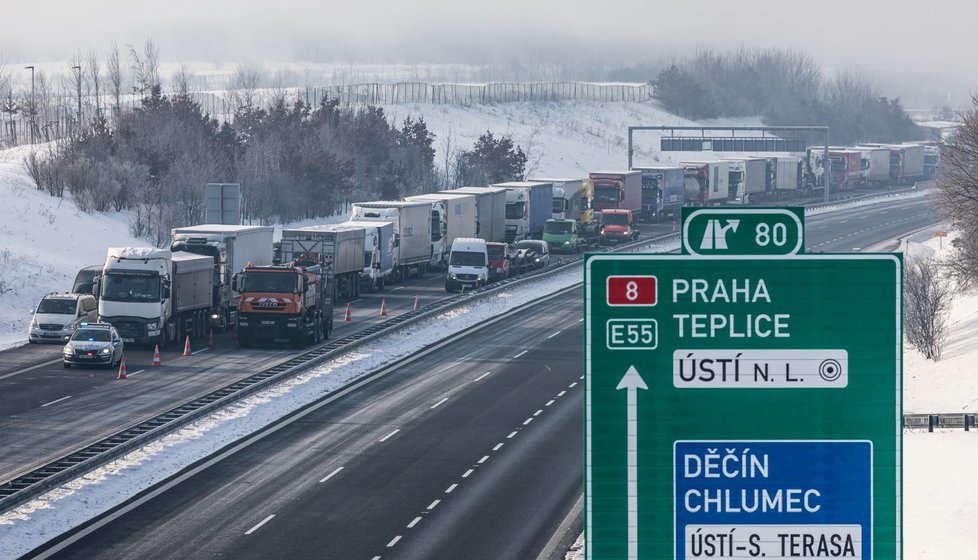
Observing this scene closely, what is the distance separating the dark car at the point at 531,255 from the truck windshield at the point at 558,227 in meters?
7.28

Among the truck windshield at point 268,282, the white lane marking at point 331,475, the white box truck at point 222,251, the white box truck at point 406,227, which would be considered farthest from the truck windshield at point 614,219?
the white lane marking at point 331,475

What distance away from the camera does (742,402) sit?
8.91 meters

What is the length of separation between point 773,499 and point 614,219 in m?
84.0

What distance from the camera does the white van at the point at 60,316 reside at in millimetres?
51906

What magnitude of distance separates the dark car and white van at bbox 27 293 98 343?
29898 millimetres

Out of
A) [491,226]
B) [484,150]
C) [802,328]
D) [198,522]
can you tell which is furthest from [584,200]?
[802,328]

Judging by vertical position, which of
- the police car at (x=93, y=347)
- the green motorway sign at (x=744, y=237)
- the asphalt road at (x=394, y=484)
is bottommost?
the asphalt road at (x=394, y=484)

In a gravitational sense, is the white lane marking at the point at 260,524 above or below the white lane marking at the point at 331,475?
above

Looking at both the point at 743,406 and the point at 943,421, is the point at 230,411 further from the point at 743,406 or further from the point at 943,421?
the point at 743,406

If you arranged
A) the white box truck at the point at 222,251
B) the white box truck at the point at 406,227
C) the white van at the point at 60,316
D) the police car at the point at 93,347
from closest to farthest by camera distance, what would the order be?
the police car at the point at 93,347
the white van at the point at 60,316
the white box truck at the point at 222,251
the white box truck at the point at 406,227

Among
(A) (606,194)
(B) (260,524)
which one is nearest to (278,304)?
(B) (260,524)

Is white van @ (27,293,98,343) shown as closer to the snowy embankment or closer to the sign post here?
the snowy embankment

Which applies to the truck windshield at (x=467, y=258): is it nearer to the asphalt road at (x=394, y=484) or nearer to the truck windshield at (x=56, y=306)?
the truck windshield at (x=56, y=306)

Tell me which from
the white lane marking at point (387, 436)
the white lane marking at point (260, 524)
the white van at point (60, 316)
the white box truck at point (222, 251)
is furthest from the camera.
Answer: the white box truck at point (222, 251)
